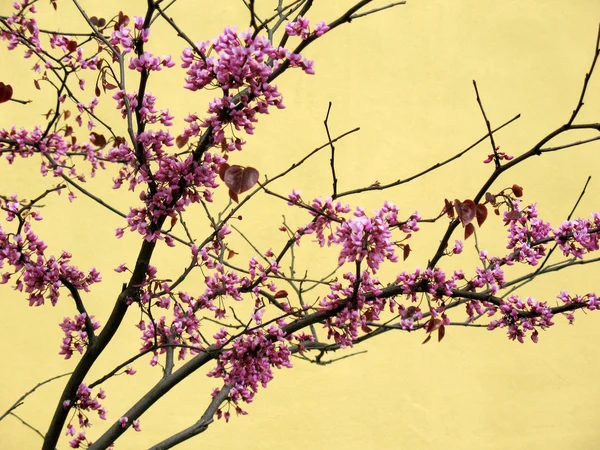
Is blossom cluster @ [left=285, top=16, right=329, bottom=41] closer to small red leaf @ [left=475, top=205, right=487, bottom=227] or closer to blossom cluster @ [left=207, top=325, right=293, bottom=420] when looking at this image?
small red leaf @ [left=475, top=205, right=487, bottom=227]

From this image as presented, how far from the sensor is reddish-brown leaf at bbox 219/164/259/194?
3.15ft

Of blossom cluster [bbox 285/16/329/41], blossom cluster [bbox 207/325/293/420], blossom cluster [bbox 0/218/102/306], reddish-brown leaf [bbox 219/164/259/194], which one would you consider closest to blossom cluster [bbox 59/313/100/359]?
blossom cluster [bbox 0/218/102/306]

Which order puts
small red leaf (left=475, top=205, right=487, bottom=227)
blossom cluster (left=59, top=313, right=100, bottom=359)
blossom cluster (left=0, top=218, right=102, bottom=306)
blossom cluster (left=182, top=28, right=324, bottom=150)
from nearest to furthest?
blossom cluster (left=182, top=28, right=324, bottom=150), small red leaf (left=475, top=205, right=487, bottom=227), blossom cluster (left=0, top=218, right=102, bottom=306), blossom cluster (left=59, top=313, right=100, bottom=359)

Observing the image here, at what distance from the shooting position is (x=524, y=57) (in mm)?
2697

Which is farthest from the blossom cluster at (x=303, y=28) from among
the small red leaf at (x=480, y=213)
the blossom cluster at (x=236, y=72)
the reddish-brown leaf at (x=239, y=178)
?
the small red leaf at (x=480, y=213)

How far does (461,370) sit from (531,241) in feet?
3.82

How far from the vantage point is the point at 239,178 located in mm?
979

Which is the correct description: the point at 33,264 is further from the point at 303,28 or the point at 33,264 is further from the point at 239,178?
the point at 303,28

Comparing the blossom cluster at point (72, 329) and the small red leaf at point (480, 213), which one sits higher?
the blossom cluster at point (72, 329)

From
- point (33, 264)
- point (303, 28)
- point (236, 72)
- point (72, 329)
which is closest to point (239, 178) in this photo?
point (236, 72)

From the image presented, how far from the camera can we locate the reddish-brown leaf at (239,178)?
3.15 ft

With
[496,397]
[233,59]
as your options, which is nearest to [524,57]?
[496,397]

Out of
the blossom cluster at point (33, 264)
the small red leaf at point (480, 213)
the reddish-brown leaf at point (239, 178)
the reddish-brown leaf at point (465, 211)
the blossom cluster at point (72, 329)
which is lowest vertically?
the reddish-brown leaf at point (465, 211)

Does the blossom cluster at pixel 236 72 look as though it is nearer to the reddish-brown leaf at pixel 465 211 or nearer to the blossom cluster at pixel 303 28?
the blossom cluster at pixel 303 28
